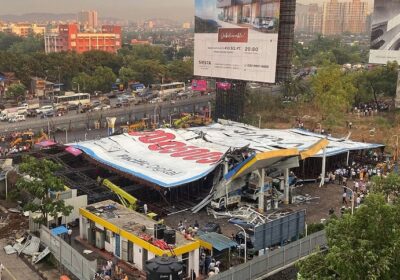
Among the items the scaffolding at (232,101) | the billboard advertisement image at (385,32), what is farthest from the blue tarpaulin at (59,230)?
the billboard advertisement image at (385,32)

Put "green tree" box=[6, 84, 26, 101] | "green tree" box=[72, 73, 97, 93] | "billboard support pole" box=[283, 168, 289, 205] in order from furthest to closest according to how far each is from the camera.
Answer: "green tree" box=[72, 73, 97, 93]
"green tree" box=[6, 84, 26, 101]
"billboard support pole" box=[283, 168, 289, 205]

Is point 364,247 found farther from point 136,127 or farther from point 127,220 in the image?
point 136,127

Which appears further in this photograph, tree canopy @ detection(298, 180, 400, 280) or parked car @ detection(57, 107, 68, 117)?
parked car @ detection(57, 107, 68, 117)

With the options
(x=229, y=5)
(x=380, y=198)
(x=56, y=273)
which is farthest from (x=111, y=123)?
(x=380, y=198)

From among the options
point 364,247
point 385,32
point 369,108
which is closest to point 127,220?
point 364,247

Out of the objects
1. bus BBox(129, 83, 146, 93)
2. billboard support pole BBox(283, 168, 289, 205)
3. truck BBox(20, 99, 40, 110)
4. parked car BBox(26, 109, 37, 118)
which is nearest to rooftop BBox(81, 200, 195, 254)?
billboard support pole BBox(283, 168, 289, 205)

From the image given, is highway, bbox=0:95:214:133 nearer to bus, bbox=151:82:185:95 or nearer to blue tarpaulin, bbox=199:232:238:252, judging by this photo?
bus, bbox=151:82:185:95

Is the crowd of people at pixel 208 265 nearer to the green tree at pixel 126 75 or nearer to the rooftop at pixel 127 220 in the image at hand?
the rooftop at pixel 127 220
